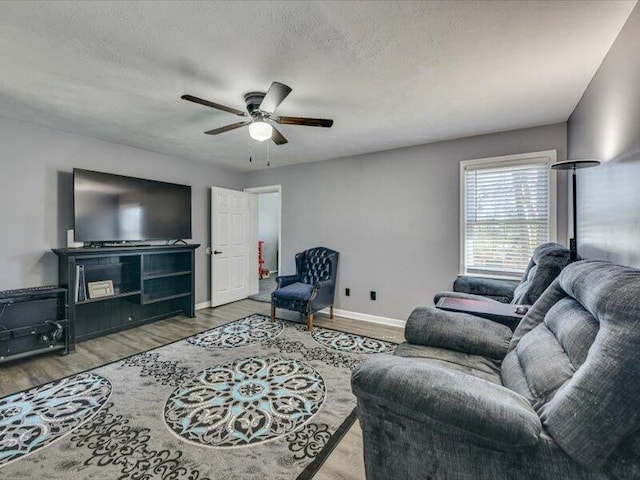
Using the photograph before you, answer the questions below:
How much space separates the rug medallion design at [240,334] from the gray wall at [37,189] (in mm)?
1796

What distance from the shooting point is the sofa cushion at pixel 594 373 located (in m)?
0.81

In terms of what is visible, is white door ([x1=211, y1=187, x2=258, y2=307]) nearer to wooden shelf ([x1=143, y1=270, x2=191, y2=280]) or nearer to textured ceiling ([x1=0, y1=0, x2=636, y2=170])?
wooden shelf ([x1=143, y1=270, x2=191, y2=280])

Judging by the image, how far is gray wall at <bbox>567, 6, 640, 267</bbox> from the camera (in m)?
1.61

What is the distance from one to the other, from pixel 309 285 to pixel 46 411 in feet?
9.20

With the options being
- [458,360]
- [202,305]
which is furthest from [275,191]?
[458,360]

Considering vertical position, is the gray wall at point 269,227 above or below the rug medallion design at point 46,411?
above

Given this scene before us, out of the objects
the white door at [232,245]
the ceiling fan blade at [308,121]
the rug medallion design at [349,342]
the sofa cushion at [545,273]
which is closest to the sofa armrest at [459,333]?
the sofa cushion at [545,273]

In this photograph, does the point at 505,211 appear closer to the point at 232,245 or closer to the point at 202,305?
the point at 232,245

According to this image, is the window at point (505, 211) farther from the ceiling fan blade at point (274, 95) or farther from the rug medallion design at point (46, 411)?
the rug medallion design at point (46, 411)

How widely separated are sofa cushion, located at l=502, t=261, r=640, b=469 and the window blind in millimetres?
2231

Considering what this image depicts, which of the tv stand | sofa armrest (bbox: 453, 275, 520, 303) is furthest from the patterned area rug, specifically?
the tv stand

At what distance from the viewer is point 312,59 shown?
1994 mm

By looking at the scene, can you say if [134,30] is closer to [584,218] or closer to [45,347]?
[45,347]

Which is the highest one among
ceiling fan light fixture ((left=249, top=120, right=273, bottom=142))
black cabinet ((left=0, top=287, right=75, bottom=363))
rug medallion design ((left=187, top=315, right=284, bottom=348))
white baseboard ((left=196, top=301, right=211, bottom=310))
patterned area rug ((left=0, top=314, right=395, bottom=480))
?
ceiling fan light fixture ((left=249, top=120, right=273, bottom=142))
